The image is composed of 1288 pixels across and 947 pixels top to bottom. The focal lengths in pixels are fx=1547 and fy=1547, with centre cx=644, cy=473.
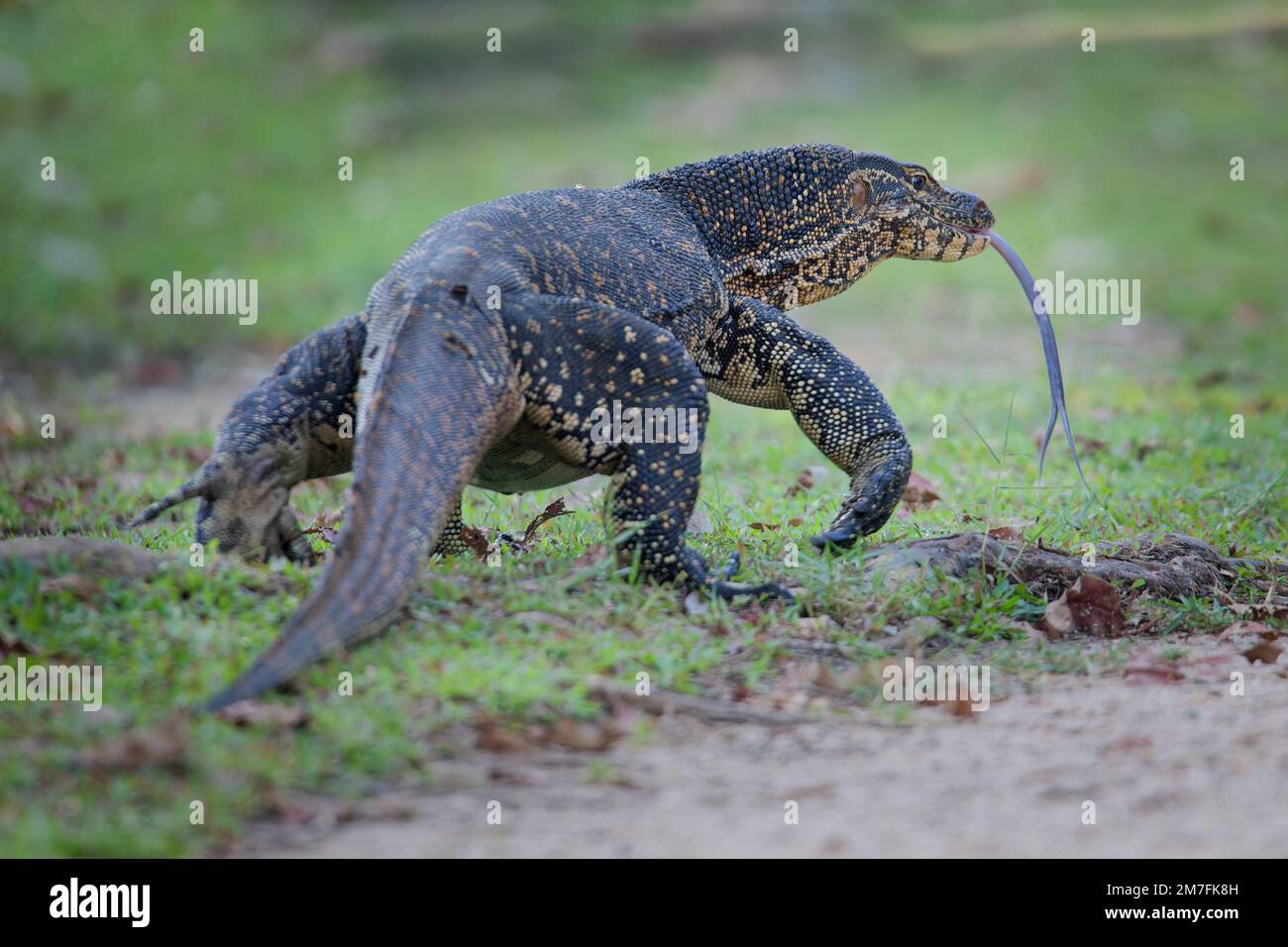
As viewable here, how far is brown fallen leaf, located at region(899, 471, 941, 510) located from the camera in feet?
21.6

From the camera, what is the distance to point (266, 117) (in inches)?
657

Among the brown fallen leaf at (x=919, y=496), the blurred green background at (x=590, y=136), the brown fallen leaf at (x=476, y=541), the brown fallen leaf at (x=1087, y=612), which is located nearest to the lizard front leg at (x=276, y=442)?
the brown fallen leaf at (x=476, y=541)

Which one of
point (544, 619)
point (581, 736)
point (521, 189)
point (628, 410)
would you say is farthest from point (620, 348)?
point (521, 189)

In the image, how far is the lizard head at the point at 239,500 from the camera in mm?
4723

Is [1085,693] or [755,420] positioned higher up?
[755,420]

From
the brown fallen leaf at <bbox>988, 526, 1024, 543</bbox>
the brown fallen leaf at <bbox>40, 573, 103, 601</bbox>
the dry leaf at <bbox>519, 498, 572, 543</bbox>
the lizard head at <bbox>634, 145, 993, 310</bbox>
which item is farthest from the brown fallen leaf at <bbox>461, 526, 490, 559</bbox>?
the brown fallen leaf at <bbox>988, 526, 1024, 543</bbox>

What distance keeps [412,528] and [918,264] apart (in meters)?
11.2

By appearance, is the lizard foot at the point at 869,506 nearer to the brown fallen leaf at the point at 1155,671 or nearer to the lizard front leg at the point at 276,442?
the brown fallen leaf at the point at 1155,671

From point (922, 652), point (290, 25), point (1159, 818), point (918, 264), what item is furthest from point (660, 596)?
point (290, 25)

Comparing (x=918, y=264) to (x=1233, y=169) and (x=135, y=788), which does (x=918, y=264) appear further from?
(x=135, y=788)

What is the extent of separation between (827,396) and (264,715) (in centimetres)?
252

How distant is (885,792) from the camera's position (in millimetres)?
3734

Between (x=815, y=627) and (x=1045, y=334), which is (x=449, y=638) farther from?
(x=1045, y=334)

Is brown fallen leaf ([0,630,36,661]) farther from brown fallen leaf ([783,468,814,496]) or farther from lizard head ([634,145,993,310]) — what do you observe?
brown fallen leaf ([783,468,814,496])
